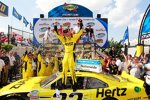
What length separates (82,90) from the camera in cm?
859

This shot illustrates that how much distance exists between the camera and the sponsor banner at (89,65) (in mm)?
9359

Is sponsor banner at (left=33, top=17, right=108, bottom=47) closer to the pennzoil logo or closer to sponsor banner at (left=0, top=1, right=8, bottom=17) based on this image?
the pennzoil logo

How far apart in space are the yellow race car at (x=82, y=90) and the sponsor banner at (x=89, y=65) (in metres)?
0.50

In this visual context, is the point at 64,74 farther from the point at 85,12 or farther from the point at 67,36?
the point at 85,12

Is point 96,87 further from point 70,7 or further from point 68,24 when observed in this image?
point 70,7

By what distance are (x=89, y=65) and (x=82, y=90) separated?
3.66 ft

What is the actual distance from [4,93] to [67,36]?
2630 millimetres

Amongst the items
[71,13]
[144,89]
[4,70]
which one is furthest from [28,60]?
[71,13]

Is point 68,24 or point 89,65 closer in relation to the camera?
point 89,65

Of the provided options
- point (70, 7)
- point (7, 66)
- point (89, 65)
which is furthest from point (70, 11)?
point (89, 65)

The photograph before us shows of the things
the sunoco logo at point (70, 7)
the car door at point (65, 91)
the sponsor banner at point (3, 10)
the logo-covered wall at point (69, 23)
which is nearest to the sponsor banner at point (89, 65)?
the car door at point (65, 91)

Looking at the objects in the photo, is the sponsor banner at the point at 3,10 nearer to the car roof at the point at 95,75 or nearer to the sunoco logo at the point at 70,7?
the sunoco logo at the point at 70,7

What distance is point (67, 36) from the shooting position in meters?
10.1

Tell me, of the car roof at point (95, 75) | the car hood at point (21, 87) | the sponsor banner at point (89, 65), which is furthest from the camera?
the sponsor banner at point (89, 65)
